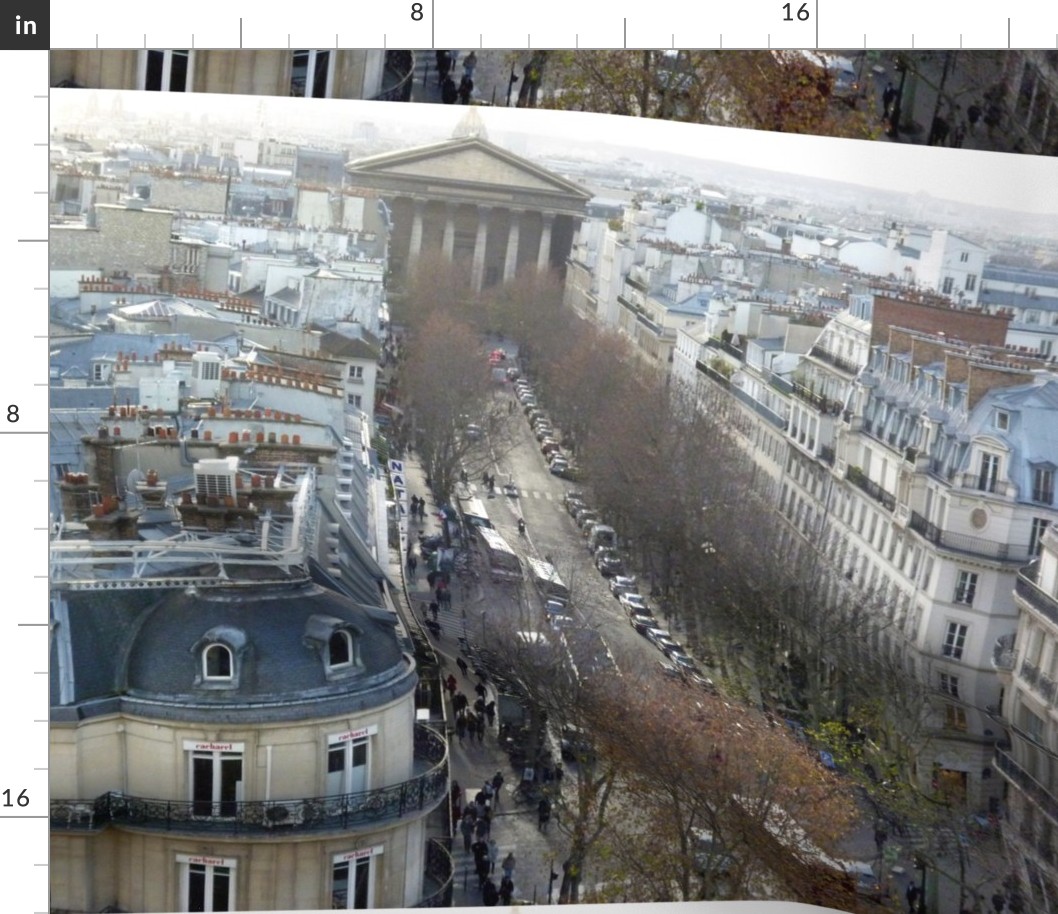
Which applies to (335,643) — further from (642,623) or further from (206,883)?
(642,623)

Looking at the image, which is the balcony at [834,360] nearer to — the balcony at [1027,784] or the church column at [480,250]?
the church column at [480,250]

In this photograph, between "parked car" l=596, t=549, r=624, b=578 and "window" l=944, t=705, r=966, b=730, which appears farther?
"window" l=944, t=705, r=966, b=730

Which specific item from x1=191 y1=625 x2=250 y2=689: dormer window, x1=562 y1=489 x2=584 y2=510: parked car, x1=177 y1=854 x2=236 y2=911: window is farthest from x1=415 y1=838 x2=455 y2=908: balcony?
x1=562 y1=489 x2=584 y2=510: parked car

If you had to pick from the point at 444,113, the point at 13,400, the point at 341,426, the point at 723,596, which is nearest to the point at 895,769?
the point at 723,596

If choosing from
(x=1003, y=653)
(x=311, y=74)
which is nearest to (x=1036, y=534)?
(x=1003, y=653)

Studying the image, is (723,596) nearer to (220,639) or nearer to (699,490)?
(699,490)

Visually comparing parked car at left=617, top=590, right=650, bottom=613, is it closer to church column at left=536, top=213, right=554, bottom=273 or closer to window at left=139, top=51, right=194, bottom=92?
church column at left=536, top=213, right=554, bottom=273
